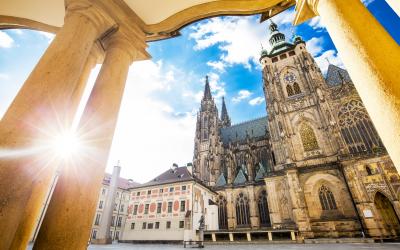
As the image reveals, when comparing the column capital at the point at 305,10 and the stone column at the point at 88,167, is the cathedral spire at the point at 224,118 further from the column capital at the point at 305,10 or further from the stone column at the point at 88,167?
the stone column at the point at 88,167

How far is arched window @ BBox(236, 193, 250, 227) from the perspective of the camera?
26097 mm

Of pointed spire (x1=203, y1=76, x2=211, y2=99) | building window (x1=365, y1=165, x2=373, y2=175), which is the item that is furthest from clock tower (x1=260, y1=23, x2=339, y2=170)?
pointed spire (x1=203, y1=76, x2=211, y2=99)

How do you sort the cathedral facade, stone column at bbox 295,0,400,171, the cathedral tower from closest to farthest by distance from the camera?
stone column at bbox 295,0,400,171, the cathedral facade, the cathedral tower

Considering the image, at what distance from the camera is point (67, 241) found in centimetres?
173

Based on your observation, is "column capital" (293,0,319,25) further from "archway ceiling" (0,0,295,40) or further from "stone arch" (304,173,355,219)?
"stone arch" (304,173,355,219)

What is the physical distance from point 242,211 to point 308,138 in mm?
12888

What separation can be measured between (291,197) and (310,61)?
722 inches

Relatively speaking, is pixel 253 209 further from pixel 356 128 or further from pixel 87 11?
pixel 87 11

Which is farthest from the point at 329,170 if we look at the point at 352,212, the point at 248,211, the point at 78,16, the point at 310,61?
the point at 78,16

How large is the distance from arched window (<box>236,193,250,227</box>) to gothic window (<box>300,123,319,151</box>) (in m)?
10.8

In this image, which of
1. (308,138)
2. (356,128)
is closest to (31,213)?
(308,138)

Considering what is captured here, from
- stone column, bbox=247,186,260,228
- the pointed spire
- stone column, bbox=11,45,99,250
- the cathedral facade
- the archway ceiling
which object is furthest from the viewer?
the pointed spire

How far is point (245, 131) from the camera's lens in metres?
39.3

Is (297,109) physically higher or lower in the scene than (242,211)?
higher
